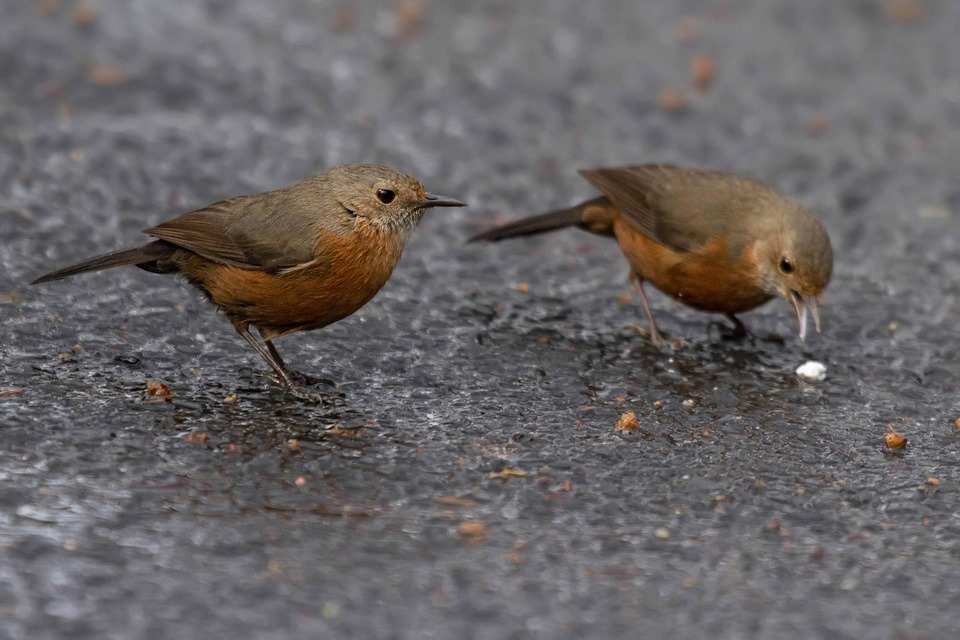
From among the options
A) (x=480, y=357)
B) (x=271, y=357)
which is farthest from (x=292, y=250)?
(x=480, y=357)

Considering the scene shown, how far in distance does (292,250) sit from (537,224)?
2.00 m

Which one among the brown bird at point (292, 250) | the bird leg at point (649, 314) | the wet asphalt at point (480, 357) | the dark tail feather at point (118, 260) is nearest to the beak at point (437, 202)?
the brown bird at point (292, 250)

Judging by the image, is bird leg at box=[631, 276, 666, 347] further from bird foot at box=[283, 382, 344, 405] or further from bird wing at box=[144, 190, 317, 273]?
bird wing at box=[144, 190, 317, 273]

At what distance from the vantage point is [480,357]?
6.29m

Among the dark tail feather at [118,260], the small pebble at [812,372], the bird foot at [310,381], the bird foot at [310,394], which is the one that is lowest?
the bird foot at [310,394]

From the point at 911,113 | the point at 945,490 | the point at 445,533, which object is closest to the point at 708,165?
the point at 911,113

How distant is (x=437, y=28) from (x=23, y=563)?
266 inches

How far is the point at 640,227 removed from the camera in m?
6.75

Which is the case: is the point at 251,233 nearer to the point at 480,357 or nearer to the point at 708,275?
the point at 480,357

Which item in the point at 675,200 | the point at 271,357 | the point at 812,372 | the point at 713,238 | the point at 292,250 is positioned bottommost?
the point at 271,357

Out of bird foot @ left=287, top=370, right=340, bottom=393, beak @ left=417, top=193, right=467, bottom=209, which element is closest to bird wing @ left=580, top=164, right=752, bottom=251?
beak @ left=417, top=193, right=467, bottom=209

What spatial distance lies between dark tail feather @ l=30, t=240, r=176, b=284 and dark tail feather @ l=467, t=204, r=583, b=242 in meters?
1.98

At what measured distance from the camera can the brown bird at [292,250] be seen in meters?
5.65

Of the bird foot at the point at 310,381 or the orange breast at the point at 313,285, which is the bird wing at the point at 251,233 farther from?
the bird foot at the point at 310,381
